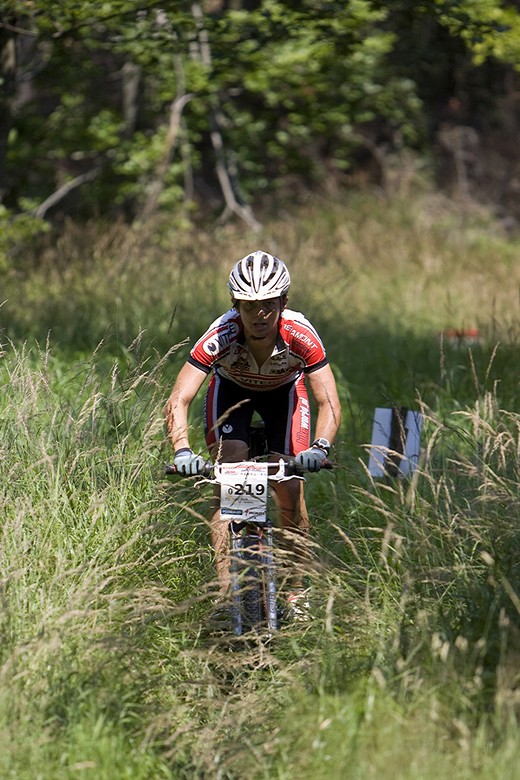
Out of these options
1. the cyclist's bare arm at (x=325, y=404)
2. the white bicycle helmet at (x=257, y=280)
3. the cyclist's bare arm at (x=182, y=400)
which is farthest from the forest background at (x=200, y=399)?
the white bicycle helmet at (x=257, y=280)

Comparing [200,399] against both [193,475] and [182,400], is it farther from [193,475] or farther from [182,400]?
[193,475]

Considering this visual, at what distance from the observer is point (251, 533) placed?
504cm

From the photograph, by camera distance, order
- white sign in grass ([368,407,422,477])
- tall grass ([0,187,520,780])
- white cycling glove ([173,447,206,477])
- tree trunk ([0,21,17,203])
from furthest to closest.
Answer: tree trunk ([0,21,17,203]) → white sign in grass ([368,407,422,477]) → white cycling glove ([173,447,206,477]) → tall grass ([0,187,520,780])

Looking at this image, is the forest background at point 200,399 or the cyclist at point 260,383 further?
the cyclist at point 260,383

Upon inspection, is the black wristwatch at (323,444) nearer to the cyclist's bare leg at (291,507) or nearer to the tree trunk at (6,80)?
the cyclist's bare leg at (291,507)

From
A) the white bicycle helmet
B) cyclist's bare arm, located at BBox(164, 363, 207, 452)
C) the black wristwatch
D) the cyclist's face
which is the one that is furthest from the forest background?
the white bicycle helmet

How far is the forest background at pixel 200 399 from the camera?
3.83m

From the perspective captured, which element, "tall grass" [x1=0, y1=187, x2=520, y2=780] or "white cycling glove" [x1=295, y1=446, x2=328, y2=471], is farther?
"white cycling glove" [x1=295, y1=446, x2=328, y2=471]

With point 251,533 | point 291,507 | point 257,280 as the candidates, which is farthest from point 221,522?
point 257,280

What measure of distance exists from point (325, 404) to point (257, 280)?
706 mm

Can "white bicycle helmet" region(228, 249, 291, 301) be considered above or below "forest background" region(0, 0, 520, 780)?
above

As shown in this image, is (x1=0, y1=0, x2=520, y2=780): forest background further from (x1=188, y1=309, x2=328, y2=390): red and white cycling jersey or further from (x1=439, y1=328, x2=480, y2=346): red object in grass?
(x1=188, y1=309, x2=328, y2=390): red and white cycling jersey

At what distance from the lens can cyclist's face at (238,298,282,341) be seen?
516cm

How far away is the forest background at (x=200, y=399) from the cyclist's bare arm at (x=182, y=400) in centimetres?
12
